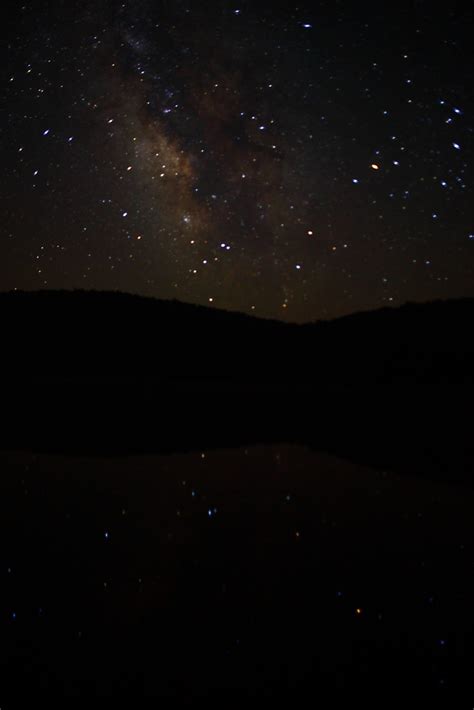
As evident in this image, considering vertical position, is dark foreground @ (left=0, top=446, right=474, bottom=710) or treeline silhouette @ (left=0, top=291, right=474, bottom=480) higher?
dark foreground @ (left=0, top=446, right=474, bottom=710)

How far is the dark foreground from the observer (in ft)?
10.2

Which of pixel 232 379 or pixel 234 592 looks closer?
pixel 234 592

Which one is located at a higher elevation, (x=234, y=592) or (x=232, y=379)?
(x=234, y=592)

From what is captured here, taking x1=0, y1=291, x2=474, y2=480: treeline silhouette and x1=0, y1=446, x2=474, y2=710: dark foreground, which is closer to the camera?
x1=0, y1=446, x2=474, y2=710: dark foreground

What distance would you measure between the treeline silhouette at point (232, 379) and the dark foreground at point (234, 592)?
117 inches

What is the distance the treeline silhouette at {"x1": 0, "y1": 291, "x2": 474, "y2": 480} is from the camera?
1191 cm

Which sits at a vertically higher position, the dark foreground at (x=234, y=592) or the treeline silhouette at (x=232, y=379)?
the dark foreground at (x=234, y=592)

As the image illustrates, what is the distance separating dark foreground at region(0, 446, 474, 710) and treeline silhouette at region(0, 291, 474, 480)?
2969mm

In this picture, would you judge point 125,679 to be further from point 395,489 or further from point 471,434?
point 471,434

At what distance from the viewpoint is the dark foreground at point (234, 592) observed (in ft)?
10.2

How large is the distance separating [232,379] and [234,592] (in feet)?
103

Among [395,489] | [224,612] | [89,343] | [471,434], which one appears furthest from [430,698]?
[89,343]

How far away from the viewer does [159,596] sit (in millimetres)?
4035

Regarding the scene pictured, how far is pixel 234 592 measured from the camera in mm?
4102
